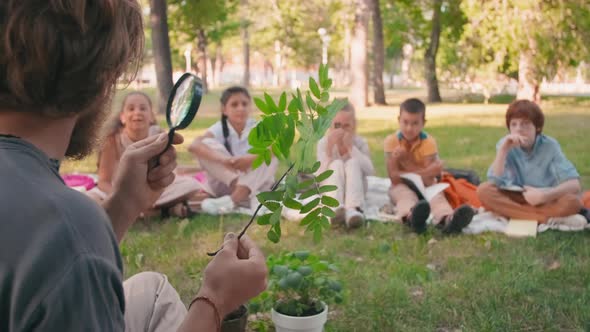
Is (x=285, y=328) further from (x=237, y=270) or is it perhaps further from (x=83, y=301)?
(x=83, y=301)

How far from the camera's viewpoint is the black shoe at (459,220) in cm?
475

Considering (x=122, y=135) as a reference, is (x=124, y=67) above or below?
above

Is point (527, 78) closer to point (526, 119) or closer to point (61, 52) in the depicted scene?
point (526, 119)

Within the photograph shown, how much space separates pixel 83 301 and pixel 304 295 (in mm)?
1789

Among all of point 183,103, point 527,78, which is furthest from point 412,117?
point 527,78

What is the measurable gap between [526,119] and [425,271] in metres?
1.98

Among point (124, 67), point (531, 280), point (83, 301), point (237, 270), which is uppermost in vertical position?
point (124, 67)

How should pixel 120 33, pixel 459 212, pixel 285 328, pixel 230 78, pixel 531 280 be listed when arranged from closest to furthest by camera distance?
pixel 120 33
pixel 285 328
pixel 531 280
pixel 459 212
pixel 230 78

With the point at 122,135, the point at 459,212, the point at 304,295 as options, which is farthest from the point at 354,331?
the point at 122,135

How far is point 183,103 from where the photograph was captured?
185 centimetres

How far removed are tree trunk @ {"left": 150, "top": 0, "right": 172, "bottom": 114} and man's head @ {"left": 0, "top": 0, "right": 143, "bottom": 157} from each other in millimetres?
14580

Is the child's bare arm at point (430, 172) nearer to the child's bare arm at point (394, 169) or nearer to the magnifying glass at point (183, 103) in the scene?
the child's bare arm at point (394, 169)

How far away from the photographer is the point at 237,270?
1.52 m

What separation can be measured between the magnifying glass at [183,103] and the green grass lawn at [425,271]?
0.63 m
